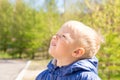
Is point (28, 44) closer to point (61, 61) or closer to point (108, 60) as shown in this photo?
point (108, 60)

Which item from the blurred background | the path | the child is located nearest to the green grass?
the path

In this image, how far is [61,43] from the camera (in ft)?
7.71

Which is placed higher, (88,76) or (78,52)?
(78,52)

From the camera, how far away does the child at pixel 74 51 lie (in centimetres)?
231

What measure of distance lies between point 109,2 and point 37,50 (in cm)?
1774

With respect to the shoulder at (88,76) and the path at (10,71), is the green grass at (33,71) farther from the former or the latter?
the shoulder at (88,76)

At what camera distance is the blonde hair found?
90.9 inches

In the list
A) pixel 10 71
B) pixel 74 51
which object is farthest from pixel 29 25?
pixel 74 51

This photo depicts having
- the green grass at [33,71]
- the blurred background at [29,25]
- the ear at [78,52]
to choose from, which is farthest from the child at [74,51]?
the blurred background at [29,25]

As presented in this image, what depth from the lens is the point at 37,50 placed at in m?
31.1

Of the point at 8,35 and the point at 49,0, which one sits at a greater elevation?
the point at 49,0

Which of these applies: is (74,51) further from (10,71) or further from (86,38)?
(10,71)

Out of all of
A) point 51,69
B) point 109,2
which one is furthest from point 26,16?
point 51,69

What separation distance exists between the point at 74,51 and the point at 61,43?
3.8 inches
